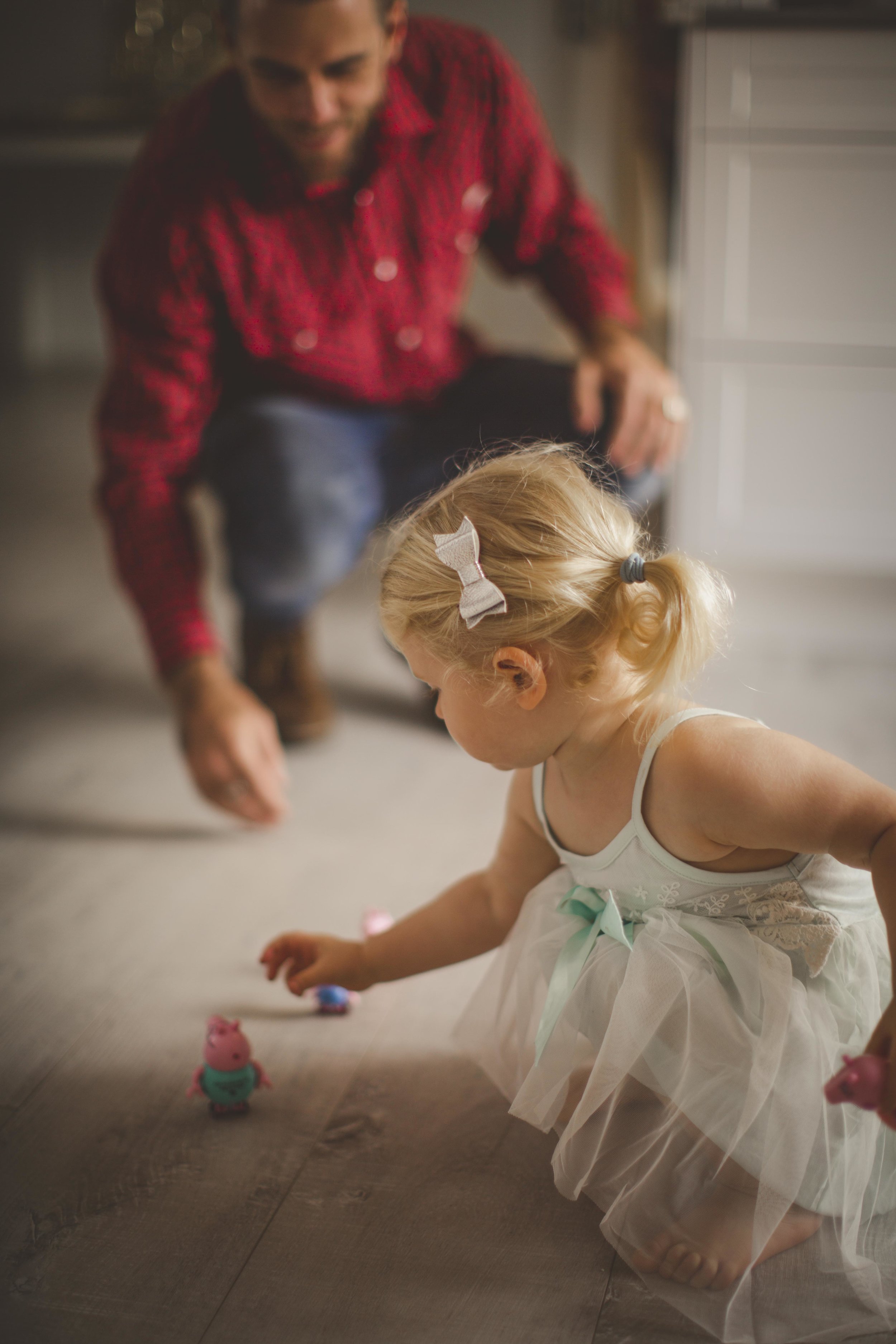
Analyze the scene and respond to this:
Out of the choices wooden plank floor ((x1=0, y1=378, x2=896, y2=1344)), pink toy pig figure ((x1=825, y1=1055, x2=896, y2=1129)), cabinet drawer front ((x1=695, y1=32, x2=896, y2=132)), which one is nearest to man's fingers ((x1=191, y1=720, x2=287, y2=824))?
wooden plank floor ((x1=0, y1=378, x2=896, y2=1344))

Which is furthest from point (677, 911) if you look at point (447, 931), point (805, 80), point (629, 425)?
point (805, 80)

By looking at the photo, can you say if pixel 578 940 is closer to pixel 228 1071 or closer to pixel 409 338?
pixel 228 1071

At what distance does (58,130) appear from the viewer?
3.21 m

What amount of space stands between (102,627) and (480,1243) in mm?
1294

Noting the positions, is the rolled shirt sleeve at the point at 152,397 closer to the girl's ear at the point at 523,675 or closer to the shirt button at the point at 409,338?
the shirt button at the point at 409,338

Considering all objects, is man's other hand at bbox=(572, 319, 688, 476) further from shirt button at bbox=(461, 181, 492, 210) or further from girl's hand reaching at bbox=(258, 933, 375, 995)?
girl's hand reaching at bbox=(258, 933, 375, 995)

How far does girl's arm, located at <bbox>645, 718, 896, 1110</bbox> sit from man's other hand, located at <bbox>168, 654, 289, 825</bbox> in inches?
16.8

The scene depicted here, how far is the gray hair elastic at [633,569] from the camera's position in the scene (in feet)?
2.11

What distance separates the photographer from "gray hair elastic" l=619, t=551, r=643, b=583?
64cm

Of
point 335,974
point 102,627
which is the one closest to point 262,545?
point 102,627

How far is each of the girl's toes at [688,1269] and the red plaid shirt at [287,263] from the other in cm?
70

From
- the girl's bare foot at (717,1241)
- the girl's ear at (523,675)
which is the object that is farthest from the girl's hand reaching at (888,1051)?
the girl's ear at (523,675)

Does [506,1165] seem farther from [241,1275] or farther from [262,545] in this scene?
[262,545]

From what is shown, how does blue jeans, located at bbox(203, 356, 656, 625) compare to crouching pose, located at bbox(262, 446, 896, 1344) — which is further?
blue jeans, located at bbox(203, 356, 656, 625)
